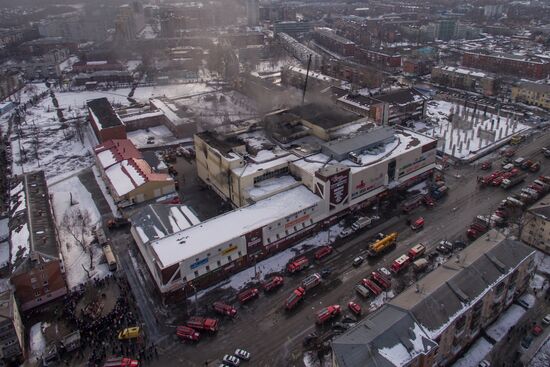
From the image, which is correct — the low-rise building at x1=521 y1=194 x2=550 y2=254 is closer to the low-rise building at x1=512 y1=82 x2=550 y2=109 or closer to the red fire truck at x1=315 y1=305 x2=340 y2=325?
the red fire truck at x1=315 y1=305 x2=340 y2=325

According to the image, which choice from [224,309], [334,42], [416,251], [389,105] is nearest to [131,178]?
[224,309]

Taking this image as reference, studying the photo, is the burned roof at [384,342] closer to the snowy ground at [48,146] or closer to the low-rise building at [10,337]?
the low-rise building at [10,337]

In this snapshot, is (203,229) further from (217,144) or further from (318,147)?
(318,147)

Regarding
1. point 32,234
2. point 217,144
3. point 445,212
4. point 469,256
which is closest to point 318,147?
point 217,144

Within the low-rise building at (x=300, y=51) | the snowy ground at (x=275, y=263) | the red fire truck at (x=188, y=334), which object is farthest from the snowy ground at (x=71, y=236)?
the low-rise building at (x=300, y=51)

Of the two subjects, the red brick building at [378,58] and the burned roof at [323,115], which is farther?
the red brick building at [378,58]

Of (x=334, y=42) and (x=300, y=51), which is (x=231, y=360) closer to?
(x=300, y=51)
